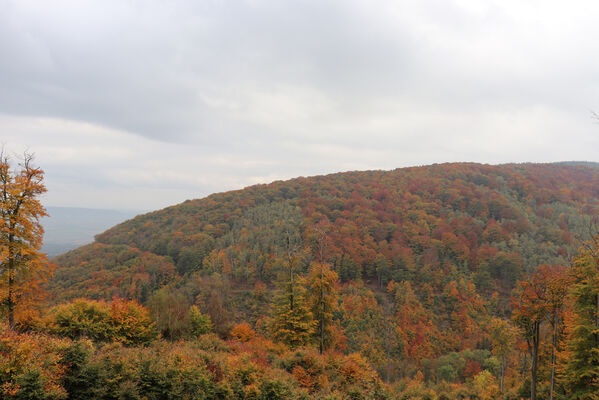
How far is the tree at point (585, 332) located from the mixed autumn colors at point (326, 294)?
11cm

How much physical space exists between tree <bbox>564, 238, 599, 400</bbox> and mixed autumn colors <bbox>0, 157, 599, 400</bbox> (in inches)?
4.4

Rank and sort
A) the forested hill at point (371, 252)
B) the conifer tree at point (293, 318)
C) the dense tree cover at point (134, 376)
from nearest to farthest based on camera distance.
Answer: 1. the dense tree cover at point (134, 376)
2. the conifer tree at point (293, 318)
3. the forested hill at point (371, 252)

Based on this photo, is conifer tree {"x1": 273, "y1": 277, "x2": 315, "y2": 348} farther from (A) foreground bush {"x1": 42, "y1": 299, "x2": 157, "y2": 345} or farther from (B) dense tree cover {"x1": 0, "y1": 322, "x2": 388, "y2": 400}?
(A) foreground bush {"x1": 42, "y1": 299, "x2": 157, "y2": 345}

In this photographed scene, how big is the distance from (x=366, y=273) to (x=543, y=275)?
57.5 m

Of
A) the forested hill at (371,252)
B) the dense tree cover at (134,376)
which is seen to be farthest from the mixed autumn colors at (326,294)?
the forested hill at (371,252)

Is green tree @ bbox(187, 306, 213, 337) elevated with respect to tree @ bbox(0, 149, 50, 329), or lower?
lower

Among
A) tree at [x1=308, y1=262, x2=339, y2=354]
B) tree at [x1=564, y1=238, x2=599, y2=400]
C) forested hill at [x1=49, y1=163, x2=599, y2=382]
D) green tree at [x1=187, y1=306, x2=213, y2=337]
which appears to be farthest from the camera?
forested hill at [x1=49, y1=163, x2=599, y2=382]

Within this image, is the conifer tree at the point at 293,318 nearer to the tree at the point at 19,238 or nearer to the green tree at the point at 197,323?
the green tree at the point at 197,323

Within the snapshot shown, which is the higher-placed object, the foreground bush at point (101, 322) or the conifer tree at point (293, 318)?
the foreground bush at point (101, 322)

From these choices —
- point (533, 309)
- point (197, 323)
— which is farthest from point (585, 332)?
point (197, 323)

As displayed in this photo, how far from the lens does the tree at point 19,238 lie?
45.0 ft

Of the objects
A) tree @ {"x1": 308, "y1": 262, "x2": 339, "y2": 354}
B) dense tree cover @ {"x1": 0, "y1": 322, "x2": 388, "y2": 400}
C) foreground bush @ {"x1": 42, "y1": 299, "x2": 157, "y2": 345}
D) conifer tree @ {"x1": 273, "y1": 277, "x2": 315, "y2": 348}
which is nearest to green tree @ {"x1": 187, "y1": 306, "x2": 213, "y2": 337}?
foreground bush @ {"x1": 42, "y1": 299, "x2": 157, "y2": 345}

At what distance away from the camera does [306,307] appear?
2178 cm

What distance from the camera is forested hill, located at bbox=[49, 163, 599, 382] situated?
169 ft
